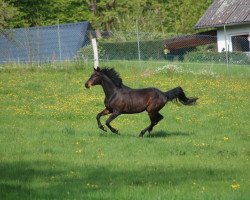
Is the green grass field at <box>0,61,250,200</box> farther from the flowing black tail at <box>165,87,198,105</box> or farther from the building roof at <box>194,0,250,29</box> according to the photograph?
Result: the building roof at <box>194,0,250,29</box>

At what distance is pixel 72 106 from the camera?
2239 cm

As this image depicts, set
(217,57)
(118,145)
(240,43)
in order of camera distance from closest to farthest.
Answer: (118,145)
(217,57)
(240,43)

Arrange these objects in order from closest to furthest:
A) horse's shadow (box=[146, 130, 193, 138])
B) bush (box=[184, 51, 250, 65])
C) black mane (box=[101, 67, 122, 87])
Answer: horse's shadow (box=[146, 130, 193, 138]), black mane (box=[101, 67, 122, 87]), bush (box=[184, 51, 250, 65])

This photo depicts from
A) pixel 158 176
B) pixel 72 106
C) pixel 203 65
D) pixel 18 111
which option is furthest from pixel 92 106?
pixel 203 65

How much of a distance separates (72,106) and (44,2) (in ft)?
108

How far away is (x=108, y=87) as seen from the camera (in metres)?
17.6

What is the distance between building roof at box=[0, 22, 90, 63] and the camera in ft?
111

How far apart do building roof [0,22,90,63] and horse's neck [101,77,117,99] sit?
1536cm

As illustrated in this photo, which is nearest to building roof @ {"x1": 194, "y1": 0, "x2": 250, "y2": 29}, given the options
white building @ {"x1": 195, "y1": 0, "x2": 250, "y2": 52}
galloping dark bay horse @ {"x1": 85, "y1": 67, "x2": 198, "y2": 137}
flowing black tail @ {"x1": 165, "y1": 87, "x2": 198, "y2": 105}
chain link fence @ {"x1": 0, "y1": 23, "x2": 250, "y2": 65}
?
white building @ {"x1": 195, "y1": 0, "x2": 250, "y2": 52}

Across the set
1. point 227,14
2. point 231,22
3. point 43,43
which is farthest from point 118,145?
point 227,14

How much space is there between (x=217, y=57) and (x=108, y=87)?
23464mm

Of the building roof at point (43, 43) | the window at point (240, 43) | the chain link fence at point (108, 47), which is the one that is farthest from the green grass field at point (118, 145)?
the window at point (240, 43)

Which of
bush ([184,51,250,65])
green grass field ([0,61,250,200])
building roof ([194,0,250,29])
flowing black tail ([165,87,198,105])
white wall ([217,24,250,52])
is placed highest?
building roof ([194,0,250,29])

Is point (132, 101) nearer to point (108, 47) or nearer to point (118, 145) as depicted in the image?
point (118, 145)
